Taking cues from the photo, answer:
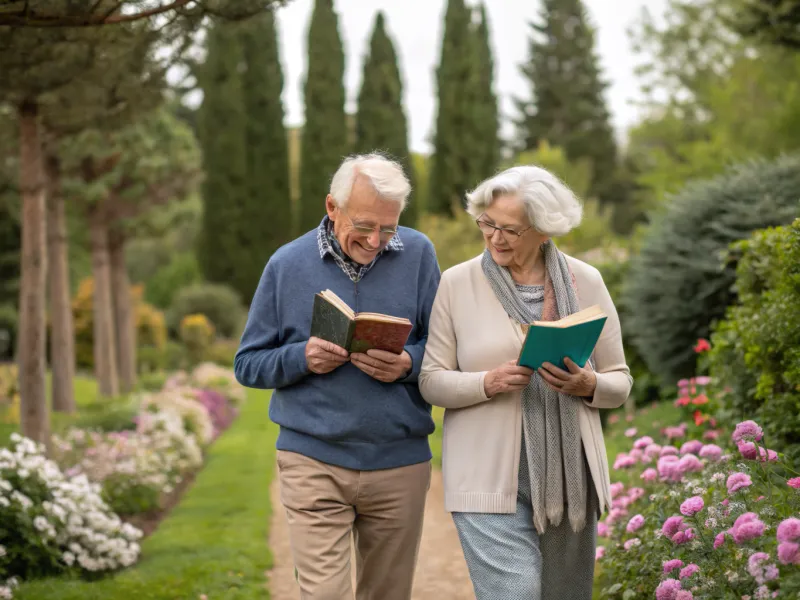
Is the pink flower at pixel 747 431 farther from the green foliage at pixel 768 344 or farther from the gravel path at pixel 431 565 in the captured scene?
the gravel path at pixel 431 565

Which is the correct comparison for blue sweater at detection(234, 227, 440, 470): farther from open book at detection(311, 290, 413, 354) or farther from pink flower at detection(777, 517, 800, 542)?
pink flower at detection(777, 517, 800, 542)

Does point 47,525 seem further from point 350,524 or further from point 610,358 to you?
point 610,358

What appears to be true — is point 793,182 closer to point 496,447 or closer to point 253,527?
point 253,527

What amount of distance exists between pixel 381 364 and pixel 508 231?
0.60m

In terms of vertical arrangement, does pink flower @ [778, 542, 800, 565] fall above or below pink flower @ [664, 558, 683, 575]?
above

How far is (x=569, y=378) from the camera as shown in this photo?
295 centimetres

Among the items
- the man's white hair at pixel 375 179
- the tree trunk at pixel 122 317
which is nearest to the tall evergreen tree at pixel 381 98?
the tree trunk at pixel 122 317

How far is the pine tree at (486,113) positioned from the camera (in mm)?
31156

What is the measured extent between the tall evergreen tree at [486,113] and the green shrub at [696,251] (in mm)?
22609

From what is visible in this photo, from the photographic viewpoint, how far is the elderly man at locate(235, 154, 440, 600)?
323 centimetres

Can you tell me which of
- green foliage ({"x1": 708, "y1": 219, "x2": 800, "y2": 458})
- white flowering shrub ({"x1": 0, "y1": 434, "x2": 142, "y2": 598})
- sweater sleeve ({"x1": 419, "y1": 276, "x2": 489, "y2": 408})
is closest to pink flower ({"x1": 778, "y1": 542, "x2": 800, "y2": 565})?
sweater sleeve ({"x1": 419, "y1": 276, "x2": 489, "y2": 408})

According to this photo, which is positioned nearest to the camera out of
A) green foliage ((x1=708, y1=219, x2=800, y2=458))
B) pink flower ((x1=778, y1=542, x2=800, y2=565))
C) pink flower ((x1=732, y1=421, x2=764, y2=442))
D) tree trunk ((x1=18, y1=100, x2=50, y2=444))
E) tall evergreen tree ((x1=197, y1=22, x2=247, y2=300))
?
pink flower ((x1=778, y1=542, x2=800, y2=565))

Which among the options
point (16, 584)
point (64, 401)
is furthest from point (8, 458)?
point (64, 401)

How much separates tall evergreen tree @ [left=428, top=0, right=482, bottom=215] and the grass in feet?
70.9
